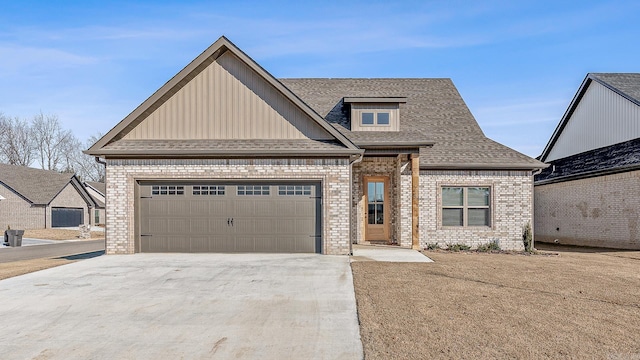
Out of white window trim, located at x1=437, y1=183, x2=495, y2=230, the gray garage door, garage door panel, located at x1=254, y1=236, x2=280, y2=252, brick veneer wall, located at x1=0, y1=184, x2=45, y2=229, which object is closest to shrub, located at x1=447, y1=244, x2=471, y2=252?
white window trim, located at x1=437, y1=183, x2=495, y2=230

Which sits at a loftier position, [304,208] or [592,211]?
[304,208]

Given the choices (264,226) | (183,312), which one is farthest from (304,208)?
(183,312)

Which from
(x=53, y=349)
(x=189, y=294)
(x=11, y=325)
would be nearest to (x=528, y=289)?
(x=189, y=294)

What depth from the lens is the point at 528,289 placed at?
8.80 meters

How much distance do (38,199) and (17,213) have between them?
1.95 meters

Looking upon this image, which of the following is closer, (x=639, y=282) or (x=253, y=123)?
(x=639, y=282)

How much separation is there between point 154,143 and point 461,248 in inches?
454

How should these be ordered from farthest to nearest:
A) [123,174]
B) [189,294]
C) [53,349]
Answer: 1. [123,174]
2. [189,294]
3. [53,349]

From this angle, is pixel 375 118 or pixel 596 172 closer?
pixel 375 118

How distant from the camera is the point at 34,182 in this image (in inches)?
1475

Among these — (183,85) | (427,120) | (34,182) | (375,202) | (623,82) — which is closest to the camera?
(183,85)

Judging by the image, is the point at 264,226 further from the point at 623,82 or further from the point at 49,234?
the point at 49,234

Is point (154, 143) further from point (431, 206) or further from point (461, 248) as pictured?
point (461, 248)

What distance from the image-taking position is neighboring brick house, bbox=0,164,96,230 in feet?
114
